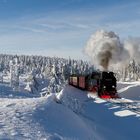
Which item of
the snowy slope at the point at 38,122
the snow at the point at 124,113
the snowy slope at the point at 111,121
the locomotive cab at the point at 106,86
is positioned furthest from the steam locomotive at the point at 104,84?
the snowy slope at the point at 38,122

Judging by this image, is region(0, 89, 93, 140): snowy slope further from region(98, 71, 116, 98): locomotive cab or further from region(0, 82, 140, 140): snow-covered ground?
region(98, 71, 116, 98): locomotive cab

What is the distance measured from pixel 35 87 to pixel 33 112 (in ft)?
288

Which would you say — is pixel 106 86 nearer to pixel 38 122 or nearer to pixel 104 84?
pixel 104 84

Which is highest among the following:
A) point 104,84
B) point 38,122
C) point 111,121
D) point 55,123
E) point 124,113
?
point 104,84

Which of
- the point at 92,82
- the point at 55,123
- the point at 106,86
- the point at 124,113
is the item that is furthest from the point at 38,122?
the point at 92,82

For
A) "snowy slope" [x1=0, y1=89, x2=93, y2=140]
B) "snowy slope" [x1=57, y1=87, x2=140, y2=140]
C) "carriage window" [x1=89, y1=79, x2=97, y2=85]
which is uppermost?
"carriage window" [x1=89, y1=79, x2=97, y2=85]

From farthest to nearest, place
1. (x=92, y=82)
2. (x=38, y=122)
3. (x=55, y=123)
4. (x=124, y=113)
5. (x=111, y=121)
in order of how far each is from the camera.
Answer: (x=92, y=82)
(x=124, y=113)
(x=111, y=121)
(x=55, y=123)
(x=38, y=122)

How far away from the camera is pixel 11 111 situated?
58.7ft

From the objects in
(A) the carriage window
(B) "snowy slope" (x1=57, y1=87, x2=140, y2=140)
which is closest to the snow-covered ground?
(B) "snowy slope" (x1=57, y1=87, x2=140, y2=140)

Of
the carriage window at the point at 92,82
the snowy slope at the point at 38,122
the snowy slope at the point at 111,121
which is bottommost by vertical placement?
the snowy slope at the point at 111,121

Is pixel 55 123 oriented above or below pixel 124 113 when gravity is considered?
above

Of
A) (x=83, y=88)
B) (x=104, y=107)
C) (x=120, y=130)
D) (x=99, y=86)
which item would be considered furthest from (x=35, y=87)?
(x=120, y=130)

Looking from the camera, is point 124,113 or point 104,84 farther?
point 104,84

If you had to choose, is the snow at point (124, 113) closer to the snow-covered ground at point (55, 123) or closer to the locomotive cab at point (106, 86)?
the snow-covered ground at point (55, 123)
